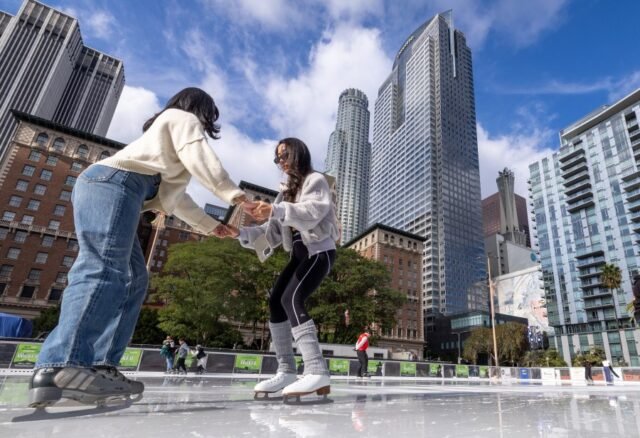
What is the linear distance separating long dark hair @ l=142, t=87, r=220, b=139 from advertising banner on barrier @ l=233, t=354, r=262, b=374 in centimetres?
1219

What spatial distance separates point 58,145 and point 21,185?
27.2 ft

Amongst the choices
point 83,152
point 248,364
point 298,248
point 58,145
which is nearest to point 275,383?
point 298,248

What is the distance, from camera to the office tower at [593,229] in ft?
212

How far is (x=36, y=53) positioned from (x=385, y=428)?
12102 centimetres

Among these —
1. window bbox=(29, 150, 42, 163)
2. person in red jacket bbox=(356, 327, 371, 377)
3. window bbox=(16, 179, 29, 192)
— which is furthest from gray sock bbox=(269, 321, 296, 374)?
window bbox=(29, 150, 42, 163)

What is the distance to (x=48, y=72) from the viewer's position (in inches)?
3590

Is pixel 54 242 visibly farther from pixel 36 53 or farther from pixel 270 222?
pixel 36 53

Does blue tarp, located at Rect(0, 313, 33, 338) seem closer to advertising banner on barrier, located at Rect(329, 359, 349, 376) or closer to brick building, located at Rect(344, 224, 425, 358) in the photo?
advertising banner on barrier, located at Rect(329, 359, 349, 376)

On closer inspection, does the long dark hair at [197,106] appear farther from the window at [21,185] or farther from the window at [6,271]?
the window at [21,185]

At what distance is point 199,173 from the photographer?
6.85ft

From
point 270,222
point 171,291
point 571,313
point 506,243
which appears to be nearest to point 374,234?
point 571,313

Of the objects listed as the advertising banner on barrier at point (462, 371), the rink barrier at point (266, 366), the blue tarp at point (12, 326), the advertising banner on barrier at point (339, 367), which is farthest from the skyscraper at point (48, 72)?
the advertising banner on barrier at point (462, 371)

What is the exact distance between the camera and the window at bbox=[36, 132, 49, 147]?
5434 cm

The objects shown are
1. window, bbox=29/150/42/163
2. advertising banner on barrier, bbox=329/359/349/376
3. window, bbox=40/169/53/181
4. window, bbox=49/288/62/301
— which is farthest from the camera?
window, bbox=29/150/42/163
